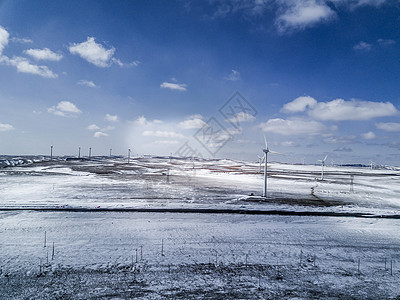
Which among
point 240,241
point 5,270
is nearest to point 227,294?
point 240,241

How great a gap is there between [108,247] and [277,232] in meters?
13.3

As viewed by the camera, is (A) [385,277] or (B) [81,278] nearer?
(B) [81,278]

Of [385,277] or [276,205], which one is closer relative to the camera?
[385,277]

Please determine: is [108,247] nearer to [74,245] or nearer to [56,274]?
[74,245]

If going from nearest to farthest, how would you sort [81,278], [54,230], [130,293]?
[130,293] < [81,278] < [54,230]

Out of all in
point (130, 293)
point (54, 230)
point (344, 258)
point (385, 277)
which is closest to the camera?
point (130, 293)

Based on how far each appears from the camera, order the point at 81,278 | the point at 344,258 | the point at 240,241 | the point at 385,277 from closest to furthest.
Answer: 1. the point at 81,278
2. the point at 385,277
3. the point at 344,258
4. the point at 240,241

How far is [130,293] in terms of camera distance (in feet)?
32.8

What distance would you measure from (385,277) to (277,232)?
285 inches

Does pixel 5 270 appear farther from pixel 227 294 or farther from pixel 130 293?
pixel 227 294

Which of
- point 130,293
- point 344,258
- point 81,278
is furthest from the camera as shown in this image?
point 344,258

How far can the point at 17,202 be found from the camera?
26.3 metres

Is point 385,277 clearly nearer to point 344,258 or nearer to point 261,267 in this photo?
point 344,258

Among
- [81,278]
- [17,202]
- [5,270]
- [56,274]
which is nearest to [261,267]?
[81,278]
